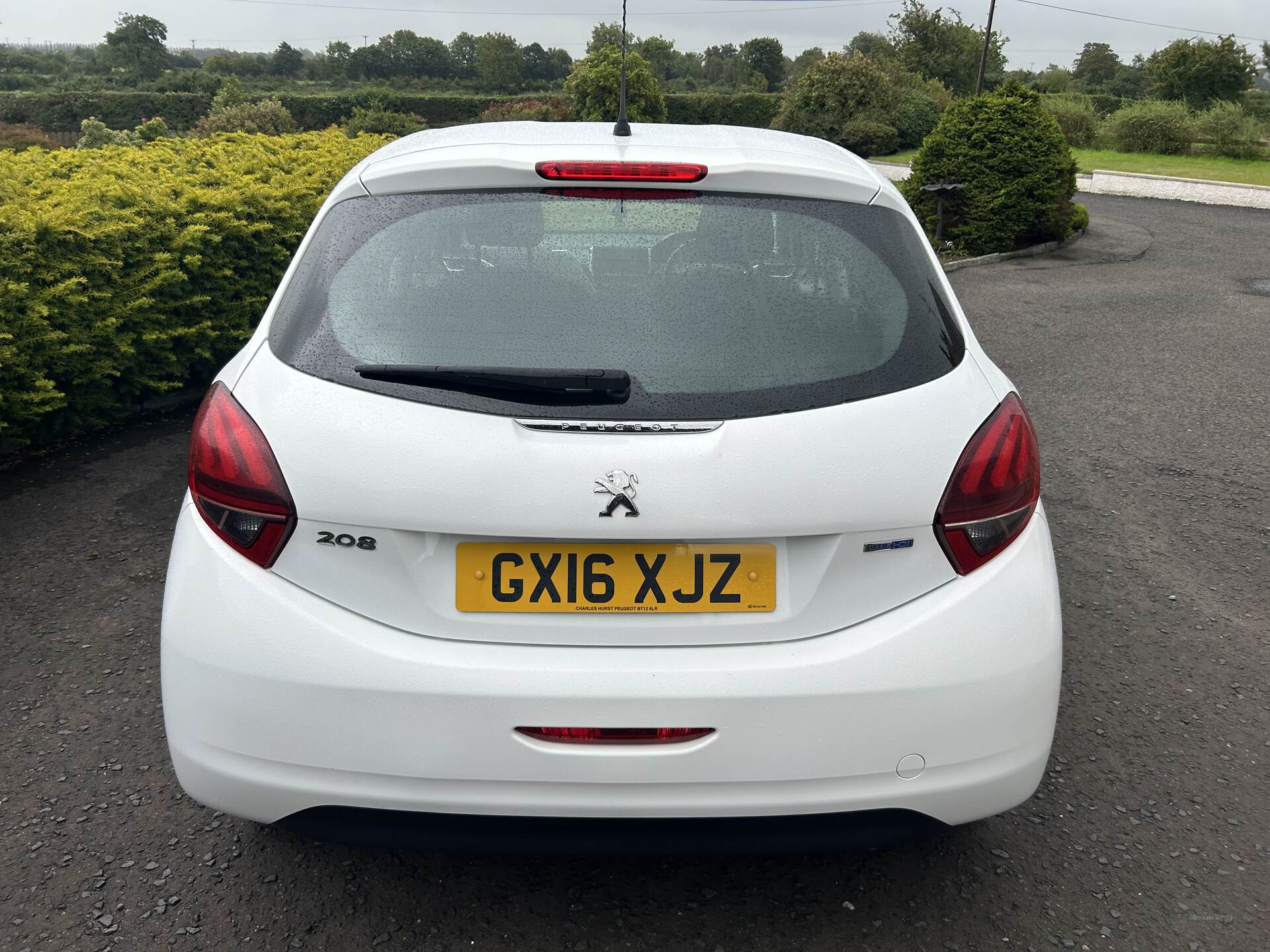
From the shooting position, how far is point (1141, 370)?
8391mm

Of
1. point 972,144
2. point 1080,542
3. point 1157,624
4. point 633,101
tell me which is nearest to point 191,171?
point 1080,542

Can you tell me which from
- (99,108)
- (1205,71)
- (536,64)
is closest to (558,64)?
(536,64)

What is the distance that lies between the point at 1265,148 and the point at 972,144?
2043 cm

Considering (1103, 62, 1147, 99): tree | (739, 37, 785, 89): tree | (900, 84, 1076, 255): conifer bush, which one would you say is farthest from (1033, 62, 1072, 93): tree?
(900, 84, 1076, 255): conifer bush

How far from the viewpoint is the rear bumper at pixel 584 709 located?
79.4 inches

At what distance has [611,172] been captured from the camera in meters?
2.28

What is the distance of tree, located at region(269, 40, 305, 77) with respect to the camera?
5025 inches

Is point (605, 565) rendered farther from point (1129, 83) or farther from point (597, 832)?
point (1129, 83)

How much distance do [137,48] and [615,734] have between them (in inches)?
4971

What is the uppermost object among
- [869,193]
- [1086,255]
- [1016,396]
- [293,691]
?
[869,193]

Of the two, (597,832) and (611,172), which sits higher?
(611,172)

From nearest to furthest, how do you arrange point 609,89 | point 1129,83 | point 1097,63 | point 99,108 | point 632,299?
point 632,299, point 609,89, point 99,108, point 1129,83, point 1097,63

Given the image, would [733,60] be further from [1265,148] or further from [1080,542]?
[1080,542]

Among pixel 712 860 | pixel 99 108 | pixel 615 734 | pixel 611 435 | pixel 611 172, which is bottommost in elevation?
pixel 99 108
